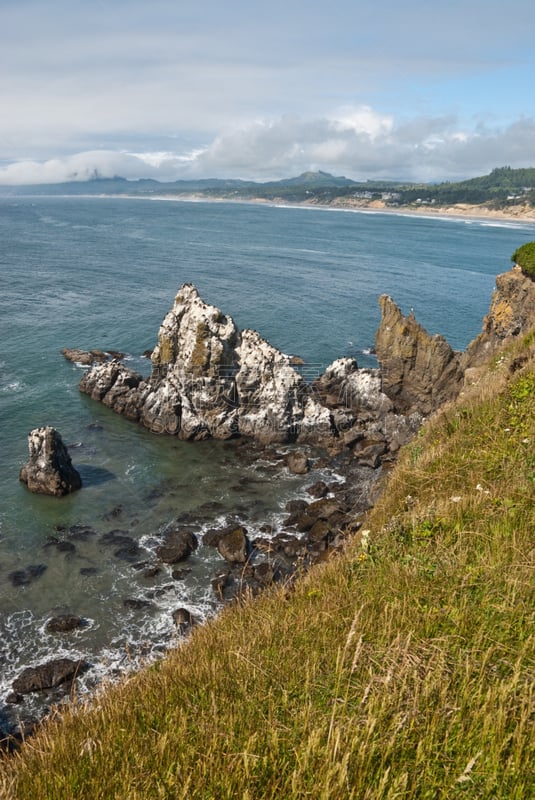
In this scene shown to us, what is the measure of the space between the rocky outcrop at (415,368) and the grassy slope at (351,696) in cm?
3325

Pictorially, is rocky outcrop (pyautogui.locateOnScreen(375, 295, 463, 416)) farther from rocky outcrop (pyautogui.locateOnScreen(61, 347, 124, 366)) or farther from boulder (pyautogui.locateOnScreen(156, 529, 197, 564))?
rocky outcrop (pyautogui.locateOnScreen(61, 347, 124, 366))

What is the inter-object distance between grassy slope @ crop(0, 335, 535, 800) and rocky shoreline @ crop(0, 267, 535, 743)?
19.4 m

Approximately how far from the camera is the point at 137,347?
54.0 metres

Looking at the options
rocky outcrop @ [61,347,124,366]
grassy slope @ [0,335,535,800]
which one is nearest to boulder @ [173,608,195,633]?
grassy slope @ [0,335,535,800]

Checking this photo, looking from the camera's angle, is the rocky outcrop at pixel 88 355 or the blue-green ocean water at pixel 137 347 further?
the rocky outcrop at pixel 88 355

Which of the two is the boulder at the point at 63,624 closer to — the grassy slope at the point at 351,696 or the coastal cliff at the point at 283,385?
the grassy slope at the point at 351,696

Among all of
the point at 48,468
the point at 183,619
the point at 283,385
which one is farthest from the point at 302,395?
the point at 183,619

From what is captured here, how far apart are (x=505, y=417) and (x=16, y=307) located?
2544 inches

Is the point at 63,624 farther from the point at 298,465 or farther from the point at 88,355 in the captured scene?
the point at 88,355

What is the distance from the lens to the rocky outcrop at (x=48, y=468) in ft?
95.4

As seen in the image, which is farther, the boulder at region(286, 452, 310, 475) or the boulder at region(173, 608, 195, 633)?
the boulder at region(286, 452, 310, 475)

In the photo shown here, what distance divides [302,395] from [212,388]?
6575mm

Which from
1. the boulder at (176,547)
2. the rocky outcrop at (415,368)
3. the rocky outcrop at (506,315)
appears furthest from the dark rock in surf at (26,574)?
the rocky outcrop at (506,315)

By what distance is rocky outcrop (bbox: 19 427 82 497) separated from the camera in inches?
1145
